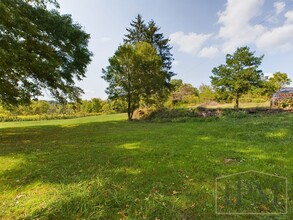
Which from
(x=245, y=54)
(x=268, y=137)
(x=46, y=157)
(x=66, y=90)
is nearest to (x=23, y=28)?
(x=66, y=90)

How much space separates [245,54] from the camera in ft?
64.4

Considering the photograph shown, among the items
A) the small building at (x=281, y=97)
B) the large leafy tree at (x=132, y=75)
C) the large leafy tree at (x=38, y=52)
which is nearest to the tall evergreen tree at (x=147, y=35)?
the large leafy tree at (x=132, y=75)

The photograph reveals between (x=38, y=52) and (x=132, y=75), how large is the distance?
9.10 metres

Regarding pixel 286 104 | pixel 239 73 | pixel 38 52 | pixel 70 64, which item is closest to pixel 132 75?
pixel 70 64

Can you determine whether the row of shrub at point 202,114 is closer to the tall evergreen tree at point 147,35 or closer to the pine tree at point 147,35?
the pine tree at point 147,35

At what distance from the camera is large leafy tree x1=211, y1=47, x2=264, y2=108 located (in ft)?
63.7

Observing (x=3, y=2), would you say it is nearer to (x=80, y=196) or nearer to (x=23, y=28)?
(x=23, y=28)

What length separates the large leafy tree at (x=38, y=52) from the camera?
688 cm

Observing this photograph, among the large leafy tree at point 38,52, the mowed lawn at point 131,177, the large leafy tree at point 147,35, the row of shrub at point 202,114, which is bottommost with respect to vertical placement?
the mowed lawn at point 131,177

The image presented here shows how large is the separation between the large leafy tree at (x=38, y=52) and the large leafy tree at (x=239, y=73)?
15261 millimetres

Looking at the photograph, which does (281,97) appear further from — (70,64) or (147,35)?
(147,35)

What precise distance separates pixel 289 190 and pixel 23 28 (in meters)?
9.32

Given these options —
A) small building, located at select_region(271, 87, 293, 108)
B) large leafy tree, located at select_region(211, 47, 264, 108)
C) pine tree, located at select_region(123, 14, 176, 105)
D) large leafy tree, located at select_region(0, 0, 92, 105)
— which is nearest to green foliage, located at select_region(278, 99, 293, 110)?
small building, located at select_region(271, 87, 293, 108)

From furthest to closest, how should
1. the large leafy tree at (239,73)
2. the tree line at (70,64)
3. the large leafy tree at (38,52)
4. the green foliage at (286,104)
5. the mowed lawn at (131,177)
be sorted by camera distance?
the large leafy tree at (239,73), the green foliage at (286,104), the tree line at (70,64), the large leafy tree at (38,52), the mowed lawn at (131,177)
